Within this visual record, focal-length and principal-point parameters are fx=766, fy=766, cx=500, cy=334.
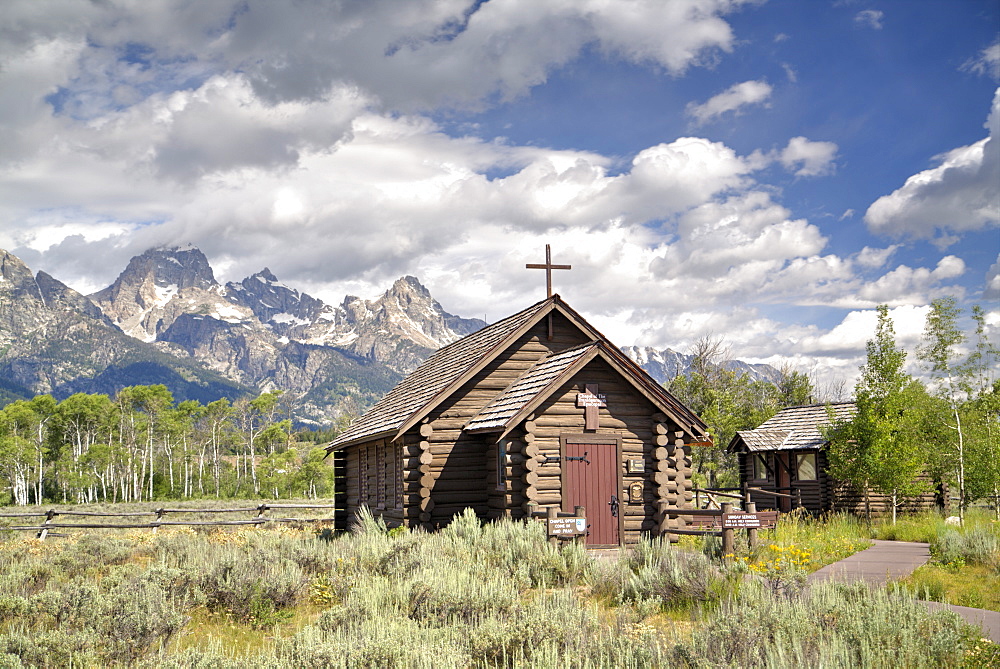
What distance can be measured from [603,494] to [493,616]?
9.93 meters

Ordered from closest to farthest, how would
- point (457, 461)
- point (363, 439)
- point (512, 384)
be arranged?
point (457, 461), point (512, 384), point (363, 439)

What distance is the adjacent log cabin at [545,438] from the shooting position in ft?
59.9

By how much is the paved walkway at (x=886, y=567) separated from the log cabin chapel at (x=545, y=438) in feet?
13.3

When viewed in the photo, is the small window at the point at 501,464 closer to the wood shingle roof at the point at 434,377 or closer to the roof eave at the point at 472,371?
the roof eave at the point at 472,371

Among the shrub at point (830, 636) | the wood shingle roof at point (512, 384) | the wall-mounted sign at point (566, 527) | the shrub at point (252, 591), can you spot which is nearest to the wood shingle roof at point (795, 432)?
the wood shingle roof at point (512, 384)

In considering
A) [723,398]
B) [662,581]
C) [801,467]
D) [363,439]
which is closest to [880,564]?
[662,581]

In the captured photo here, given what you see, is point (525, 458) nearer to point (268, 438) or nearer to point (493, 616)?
point (493, 616)

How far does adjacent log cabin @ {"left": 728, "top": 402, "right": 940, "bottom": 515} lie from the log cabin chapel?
14.2 m

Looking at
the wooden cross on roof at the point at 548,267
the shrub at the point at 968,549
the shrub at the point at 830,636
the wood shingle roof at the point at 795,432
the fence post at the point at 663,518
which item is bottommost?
the shrub at the point at 968,549

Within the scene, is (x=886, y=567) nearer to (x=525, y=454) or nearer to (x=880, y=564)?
(x=880, y=564)

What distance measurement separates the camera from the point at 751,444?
3394 centimetres

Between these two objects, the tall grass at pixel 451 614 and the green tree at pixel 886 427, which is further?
the green tree at pixel 886 427

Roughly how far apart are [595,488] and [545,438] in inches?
68.5

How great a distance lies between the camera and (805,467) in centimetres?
3419
